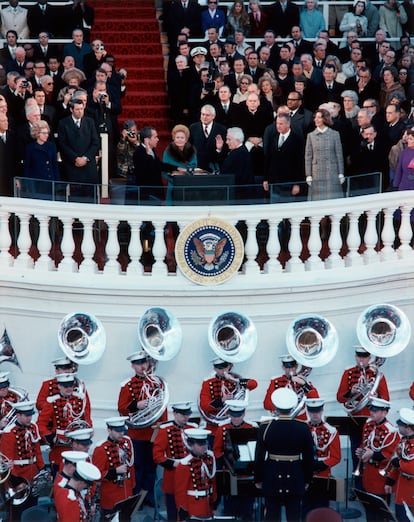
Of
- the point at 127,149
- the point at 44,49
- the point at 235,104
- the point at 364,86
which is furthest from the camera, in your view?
the point at 44,49

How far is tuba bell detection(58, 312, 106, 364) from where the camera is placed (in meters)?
15.7

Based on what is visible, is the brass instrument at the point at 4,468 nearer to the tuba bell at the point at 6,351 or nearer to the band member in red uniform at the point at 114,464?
the band member in red uniform at the point at 114,464

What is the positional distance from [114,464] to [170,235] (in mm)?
2920

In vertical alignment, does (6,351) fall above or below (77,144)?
below

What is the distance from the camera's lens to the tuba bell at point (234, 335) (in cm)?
1584

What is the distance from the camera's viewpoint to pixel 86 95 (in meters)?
17.8

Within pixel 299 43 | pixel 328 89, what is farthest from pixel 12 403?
pixel 299 43

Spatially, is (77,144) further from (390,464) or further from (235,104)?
(390,464)

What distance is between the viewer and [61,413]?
15.3 m

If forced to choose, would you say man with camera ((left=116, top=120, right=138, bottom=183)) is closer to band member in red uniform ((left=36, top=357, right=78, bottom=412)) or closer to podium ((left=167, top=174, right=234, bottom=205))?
podium ((left=167, top=174, right=234, bottom=205))

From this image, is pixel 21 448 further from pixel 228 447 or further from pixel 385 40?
pixel 385 40

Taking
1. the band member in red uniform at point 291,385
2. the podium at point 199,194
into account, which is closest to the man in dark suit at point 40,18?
the podium at point 199,194

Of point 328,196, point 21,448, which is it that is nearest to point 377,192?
point 328,196

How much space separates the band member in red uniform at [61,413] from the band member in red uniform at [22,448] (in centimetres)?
17
